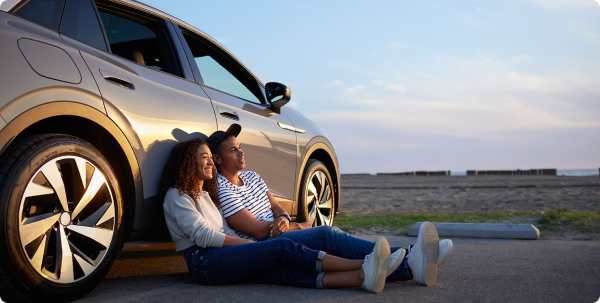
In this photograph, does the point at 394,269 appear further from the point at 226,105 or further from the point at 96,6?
the point at 96,6

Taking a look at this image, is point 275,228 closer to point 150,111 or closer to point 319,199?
point 150,111

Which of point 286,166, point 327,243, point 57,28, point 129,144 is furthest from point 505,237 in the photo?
point 57,28

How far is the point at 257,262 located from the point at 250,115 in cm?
145

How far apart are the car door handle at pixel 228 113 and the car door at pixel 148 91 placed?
125 millimetres

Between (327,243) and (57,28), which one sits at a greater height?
(57,28)

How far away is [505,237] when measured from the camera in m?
5.72

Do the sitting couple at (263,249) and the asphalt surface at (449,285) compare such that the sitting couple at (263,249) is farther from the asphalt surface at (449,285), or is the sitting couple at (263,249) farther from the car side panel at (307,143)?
the car side panel at (307,143)

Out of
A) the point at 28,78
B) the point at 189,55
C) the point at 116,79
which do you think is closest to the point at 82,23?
the point at 116,79

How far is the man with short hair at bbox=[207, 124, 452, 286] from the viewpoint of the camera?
→ 111 inches

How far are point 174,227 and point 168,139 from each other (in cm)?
54

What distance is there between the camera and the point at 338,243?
3.04 metres

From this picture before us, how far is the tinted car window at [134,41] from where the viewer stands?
3098 millimetres

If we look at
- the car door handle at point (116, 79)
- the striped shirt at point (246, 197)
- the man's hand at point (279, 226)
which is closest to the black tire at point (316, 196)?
the striped shirt at point (246, 197)

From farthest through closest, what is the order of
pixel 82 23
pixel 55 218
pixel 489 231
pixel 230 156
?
pixel 489 231 < pixel 230 156 < pixel 82 23 < pixel 55 218
